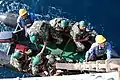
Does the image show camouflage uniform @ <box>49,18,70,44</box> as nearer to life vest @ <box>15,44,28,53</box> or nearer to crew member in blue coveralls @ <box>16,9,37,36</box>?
crew member in blue coveralls @ <box>16,9,37,36</box>

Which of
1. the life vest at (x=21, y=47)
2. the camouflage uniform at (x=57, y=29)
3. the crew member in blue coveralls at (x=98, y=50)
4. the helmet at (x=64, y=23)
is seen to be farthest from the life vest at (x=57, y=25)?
the life vest at (x=21, y=47)

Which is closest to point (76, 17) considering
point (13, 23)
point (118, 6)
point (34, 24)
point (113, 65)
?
point (118, 6)

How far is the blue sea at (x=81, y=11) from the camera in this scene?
12500 millimetres

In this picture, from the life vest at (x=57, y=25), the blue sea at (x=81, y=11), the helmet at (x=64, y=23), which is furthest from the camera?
the blue sea at (x=81, y=11)

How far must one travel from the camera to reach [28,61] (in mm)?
9672

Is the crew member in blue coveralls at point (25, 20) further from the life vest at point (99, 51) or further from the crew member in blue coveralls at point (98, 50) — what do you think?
the life vest at point (99, 51)

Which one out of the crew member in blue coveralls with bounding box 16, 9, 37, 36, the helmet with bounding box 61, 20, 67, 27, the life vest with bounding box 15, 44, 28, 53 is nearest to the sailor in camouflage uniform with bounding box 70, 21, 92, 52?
the helmet with bounding box 61, 20, 67, 27

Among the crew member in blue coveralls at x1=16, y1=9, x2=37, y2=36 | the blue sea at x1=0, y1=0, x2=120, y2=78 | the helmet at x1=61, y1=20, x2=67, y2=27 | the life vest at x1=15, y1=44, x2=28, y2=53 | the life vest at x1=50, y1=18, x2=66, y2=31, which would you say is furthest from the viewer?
the blue sea at x1=0, y1=0, x2=120, y2=78

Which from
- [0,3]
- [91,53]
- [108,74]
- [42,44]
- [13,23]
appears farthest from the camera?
[0,3]

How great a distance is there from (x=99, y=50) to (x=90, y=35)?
3.32 ft

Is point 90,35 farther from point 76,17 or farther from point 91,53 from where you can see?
point 76,17

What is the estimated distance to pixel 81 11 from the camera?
1310cm

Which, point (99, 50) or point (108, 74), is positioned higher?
point (99, 50)

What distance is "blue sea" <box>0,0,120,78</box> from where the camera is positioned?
12500mm
